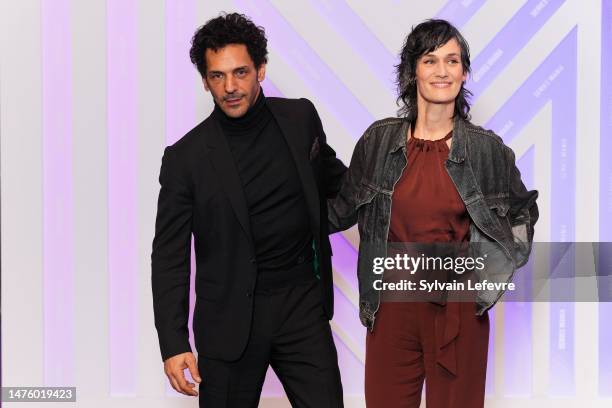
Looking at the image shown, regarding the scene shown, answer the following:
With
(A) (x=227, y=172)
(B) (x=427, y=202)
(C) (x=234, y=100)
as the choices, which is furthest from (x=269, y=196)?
(B) (x=427, y=202)

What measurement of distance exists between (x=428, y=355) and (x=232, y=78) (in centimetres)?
109

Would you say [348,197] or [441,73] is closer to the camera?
[441,73]

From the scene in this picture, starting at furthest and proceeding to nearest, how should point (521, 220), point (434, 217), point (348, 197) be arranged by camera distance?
point (348, 197), point (521, 220), point (434, 217)

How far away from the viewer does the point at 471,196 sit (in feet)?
9.76

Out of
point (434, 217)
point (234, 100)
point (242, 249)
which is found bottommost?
point (242, 249)

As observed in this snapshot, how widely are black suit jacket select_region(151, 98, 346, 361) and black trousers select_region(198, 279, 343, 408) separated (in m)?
0.05

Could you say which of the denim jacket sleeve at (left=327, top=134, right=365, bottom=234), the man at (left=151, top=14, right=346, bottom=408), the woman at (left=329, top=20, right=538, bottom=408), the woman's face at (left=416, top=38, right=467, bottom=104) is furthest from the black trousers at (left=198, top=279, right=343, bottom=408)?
the woman's face at (left=416, top=38, right=467, bottom=104)

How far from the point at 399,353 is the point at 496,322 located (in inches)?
63.6

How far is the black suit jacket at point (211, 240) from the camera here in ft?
9.87

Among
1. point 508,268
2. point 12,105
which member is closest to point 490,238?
point 508,268

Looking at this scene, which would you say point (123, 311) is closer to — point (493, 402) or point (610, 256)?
point (493, 402)

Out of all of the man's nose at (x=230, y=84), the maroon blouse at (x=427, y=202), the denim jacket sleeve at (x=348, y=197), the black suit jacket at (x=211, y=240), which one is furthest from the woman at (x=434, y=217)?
the man's nose at (x=230, y=84)

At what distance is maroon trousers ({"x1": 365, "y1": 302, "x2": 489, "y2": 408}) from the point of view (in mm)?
2943

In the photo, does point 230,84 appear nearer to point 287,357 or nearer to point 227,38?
point 227,38
